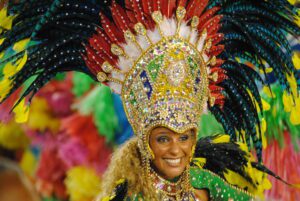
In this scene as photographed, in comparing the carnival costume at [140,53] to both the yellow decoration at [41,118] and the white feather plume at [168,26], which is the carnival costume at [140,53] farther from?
the yellow decoration at [41,118]

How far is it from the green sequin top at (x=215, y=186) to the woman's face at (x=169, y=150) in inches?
16.4

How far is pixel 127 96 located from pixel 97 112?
3788mm

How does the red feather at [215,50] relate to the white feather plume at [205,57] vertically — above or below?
above

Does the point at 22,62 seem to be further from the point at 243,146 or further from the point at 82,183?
the point at 82,183

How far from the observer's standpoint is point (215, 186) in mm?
3842

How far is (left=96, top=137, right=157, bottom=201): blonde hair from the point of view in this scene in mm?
3418

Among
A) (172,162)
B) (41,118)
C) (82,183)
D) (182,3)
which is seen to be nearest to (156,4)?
(182,3)

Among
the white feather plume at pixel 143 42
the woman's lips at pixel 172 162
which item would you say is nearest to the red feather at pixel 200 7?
the white feather plume at pixel 143 42

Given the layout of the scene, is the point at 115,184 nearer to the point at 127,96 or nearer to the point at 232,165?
the point at 127,96

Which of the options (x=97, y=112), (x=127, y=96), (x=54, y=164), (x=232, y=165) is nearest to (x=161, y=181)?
(x=127, y=96)

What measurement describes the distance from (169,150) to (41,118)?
531 centimetres

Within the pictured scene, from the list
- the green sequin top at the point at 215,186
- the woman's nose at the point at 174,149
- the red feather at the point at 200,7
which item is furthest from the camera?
the green sequin top at the point at 215,186

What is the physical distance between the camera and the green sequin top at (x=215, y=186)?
381 centimetres

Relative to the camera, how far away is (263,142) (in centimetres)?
426
